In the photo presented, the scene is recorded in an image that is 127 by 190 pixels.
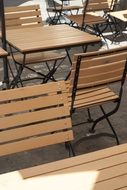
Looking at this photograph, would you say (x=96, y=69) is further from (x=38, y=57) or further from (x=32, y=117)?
(x=38, y=57)

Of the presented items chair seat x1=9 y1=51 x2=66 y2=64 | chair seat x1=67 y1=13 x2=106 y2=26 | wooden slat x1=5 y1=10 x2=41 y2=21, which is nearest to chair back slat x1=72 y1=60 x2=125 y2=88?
chair seat x1=9 y1=51 x2=66 y2=64

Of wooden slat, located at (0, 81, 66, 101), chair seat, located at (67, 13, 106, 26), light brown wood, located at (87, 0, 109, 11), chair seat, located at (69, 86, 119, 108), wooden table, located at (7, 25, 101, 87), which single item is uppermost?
wooden slat, located at (0, 81, 66, 101)

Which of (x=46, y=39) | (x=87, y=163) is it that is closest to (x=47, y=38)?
(x=46, y=39)

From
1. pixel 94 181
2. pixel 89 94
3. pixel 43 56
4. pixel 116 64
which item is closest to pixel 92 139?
pixel 89 94

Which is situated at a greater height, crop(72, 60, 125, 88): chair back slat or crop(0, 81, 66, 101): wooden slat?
crop(0, 81, 66, 101): wooden slat

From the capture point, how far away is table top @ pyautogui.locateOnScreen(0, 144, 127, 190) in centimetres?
194

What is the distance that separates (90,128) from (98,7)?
325cm

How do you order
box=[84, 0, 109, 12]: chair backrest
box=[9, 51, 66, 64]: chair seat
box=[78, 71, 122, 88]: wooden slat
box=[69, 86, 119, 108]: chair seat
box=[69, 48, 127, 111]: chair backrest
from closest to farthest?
box=[69, 48, 127, 111]: chair backrest → box=[78, 71, 122, 88]: wooden slat → box=[69, 86, 119, 108]: chair seat → box=[9, 51, 66, 64]: chair seat → box=[84, 0, 109, 12]: chair backrest

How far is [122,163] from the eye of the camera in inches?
85.7

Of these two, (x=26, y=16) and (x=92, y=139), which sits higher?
(x=26, y=16)

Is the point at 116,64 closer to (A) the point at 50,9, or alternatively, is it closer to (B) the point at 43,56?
(B) the point at 43,56

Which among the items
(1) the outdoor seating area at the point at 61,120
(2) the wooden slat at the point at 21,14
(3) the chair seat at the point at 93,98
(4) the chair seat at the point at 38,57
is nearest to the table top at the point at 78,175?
(1) the outdoor seating area at the point at 61,120

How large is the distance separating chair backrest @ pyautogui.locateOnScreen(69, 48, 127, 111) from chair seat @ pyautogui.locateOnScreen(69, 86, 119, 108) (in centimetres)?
19

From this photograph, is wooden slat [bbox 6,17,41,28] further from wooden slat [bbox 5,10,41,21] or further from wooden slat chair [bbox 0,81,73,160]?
wooden slat chair [bbox 0,81,73,160]
